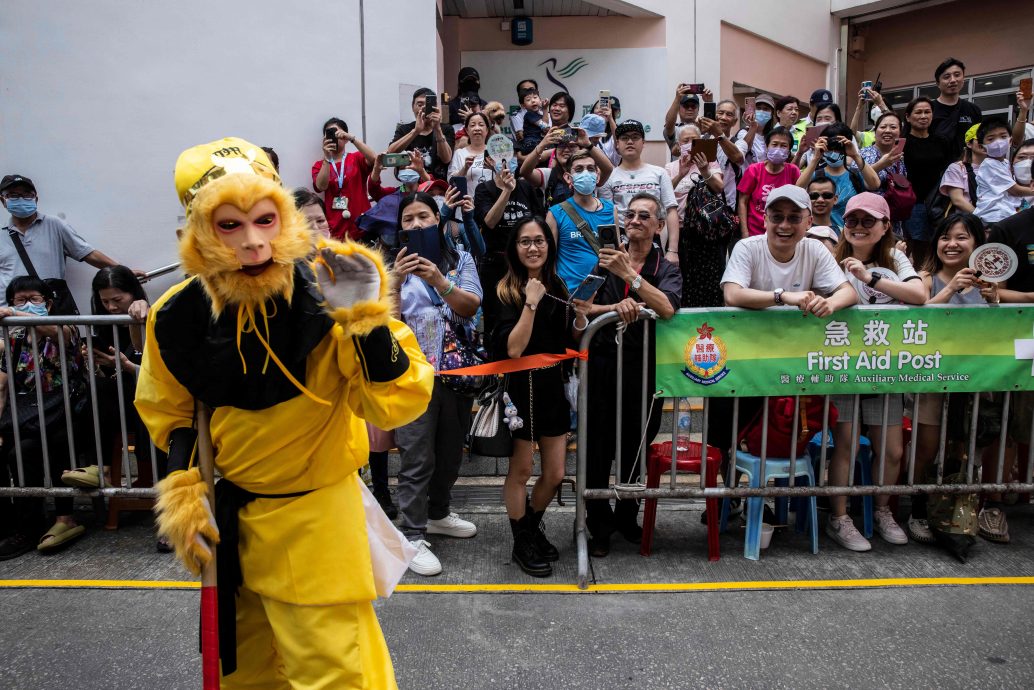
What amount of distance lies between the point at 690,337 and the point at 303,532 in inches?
103

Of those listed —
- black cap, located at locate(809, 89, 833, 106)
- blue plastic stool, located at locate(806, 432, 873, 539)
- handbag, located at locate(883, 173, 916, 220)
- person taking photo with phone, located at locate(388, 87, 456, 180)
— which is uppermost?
black cap, located at locate(809, 89, 833, 106)

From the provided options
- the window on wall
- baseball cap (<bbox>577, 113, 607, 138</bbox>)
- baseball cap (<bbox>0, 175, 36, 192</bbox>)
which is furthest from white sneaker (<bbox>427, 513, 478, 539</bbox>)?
the window on wall

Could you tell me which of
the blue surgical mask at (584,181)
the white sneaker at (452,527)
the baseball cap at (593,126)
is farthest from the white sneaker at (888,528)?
the baseball cap at (593,126)

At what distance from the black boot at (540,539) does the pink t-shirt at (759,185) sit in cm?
375

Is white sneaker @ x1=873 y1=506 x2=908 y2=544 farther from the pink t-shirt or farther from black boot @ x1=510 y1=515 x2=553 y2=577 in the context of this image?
the pink t-shirt

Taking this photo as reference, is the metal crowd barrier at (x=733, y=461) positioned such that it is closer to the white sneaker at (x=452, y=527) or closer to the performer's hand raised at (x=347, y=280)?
the white sneaker at (x=452, y=527)

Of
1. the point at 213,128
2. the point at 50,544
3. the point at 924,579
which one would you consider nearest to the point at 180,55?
the point at 213,128

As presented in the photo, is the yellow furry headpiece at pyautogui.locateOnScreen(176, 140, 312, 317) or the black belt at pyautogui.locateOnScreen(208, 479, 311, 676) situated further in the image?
the black belt at pyautogui.locateOnScreen(208, 479, 311, 676)

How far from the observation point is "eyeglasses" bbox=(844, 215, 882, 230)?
469 cm

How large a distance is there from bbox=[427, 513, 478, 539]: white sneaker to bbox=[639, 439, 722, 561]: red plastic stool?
1.01 metres

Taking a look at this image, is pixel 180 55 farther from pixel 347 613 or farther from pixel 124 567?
pixel 347 613

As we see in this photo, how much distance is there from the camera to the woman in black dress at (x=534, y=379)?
4.25 m

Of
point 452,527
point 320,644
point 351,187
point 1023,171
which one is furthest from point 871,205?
point 351,187

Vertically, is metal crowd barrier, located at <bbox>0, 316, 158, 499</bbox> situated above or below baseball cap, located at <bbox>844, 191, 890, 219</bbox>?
below
